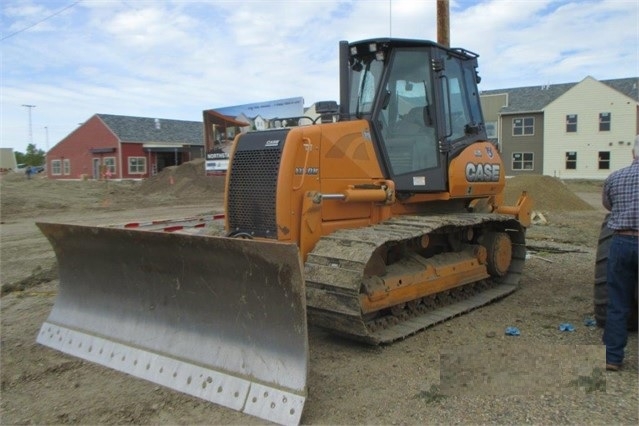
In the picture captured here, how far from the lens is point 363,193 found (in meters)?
5.46

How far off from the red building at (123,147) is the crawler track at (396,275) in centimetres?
3894

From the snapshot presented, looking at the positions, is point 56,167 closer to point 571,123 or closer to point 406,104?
point 571,123

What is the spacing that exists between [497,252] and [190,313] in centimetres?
409

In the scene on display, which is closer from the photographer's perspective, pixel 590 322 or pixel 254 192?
pixel 254 192

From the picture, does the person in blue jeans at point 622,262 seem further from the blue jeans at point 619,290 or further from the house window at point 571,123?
the house window at point 571,123

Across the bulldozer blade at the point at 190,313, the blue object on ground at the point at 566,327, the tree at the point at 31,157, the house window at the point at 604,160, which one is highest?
the tree at the point at 31,157

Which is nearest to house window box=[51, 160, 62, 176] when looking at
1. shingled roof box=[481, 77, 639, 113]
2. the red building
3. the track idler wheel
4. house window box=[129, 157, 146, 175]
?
the red building

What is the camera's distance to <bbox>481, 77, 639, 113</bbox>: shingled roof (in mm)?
39875

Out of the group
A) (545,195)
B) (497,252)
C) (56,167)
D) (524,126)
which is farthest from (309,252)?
(56,167)

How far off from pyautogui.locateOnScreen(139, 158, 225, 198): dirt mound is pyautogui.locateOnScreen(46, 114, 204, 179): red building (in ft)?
41.2

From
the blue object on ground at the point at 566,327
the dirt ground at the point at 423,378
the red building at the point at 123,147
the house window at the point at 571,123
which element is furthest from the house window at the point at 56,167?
the blue object on ground at the point at 566,327

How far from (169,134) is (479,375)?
44648mm

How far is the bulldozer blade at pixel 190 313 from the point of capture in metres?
3.83

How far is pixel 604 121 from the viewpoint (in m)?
38.8
